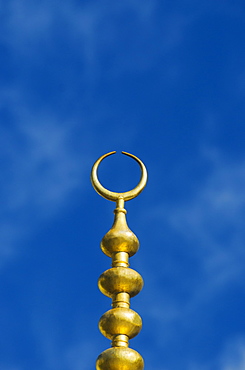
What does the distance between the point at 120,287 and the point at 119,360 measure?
4.35 feet

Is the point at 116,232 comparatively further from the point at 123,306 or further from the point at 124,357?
the point at 124,357

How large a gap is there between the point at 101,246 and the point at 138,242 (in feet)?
1.99

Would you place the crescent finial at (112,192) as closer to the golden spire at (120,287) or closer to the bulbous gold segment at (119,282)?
the golden spire at (120,287)

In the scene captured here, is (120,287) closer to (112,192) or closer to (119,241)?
(119,241)

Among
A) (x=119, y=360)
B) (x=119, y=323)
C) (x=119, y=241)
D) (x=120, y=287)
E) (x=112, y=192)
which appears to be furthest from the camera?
(x=112, y=192)

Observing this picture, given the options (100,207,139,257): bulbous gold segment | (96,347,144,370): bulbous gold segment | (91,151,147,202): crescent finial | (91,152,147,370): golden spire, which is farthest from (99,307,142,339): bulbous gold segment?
(91,151,147,202): crescent finial

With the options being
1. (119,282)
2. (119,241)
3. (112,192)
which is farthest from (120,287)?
(112,192)

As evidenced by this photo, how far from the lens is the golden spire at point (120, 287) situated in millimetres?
13773

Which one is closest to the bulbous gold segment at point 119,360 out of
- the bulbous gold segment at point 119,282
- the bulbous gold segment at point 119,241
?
the bulbous gold segment at point 119,282

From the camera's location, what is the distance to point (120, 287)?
47.9ft

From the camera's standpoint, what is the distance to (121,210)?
15.8 m

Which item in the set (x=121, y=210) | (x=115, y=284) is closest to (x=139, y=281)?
(x=115, y=284)

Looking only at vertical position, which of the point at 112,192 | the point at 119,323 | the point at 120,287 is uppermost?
the point at 112,192

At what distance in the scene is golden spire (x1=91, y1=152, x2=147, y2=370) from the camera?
45.2 ft
